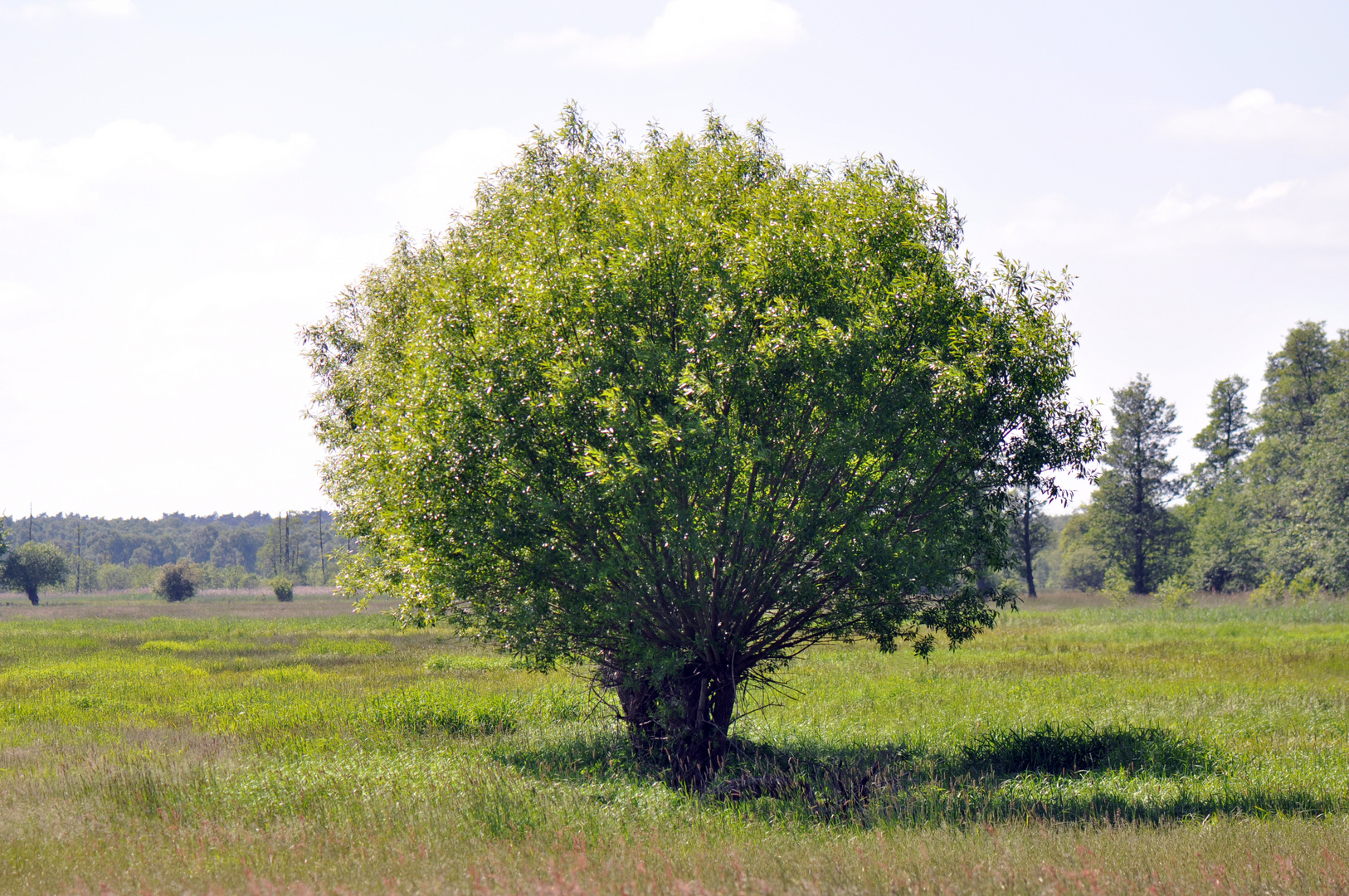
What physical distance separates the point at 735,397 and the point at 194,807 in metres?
8.76

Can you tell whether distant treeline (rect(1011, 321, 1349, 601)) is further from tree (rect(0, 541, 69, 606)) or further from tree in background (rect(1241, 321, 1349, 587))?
tree (rect(0, 541, 69, 606))

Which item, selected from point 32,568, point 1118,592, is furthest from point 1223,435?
point 32,568

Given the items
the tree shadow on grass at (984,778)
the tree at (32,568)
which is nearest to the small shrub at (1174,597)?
the tree shadow on grass at (984,778)

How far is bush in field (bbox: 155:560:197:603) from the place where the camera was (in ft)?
292

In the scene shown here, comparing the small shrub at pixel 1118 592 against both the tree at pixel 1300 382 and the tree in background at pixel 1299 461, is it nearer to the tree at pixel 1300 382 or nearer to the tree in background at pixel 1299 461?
the tree in background at pixel 1299 461

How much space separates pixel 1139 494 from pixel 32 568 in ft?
347

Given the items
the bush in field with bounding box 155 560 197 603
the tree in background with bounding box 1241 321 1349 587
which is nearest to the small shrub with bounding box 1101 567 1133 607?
the tree in background with bounding box 1241 321 1349 587

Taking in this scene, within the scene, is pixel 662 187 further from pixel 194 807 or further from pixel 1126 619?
pixel 1126 619

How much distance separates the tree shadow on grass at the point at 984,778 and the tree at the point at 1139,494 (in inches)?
2819

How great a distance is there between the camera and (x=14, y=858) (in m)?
8.91

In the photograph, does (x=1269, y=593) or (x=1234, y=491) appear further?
(x=1234, y=491)

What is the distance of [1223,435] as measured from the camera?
306 feet

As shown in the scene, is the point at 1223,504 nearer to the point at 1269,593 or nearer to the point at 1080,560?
the point at 1080,560

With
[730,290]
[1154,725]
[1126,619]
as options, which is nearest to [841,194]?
[730,290]
